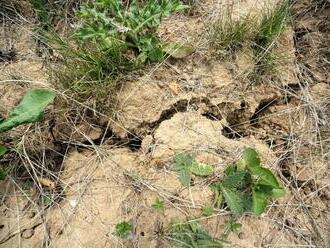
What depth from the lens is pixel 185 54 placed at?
2.22 m

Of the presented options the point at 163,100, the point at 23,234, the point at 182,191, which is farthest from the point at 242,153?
the point at 23,234

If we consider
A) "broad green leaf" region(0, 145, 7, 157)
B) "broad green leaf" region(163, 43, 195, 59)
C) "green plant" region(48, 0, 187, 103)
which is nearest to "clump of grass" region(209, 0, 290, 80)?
"broad green leaf" region(163, 43, 195, 59)

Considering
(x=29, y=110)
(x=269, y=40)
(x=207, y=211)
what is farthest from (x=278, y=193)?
(x=29, y=110)

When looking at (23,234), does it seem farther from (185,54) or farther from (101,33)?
(185,54)

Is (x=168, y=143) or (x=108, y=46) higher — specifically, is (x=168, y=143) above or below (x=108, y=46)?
below

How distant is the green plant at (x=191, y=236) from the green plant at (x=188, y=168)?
198 mm

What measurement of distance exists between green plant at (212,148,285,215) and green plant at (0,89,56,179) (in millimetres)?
859

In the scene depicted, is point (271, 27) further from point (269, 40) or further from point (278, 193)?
point (278, 193)

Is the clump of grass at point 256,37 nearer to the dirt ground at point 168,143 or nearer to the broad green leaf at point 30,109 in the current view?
the dirt ground at point 168,143

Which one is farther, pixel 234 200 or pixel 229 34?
pixel 229 34

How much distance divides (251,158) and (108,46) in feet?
2.96

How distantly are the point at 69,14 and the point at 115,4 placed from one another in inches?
18.6

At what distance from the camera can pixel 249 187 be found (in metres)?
1.82

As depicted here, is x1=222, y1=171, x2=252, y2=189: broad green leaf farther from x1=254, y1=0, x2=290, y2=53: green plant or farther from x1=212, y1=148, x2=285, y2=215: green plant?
x1=254, y1=0, x2=290, y2=53: green plant
